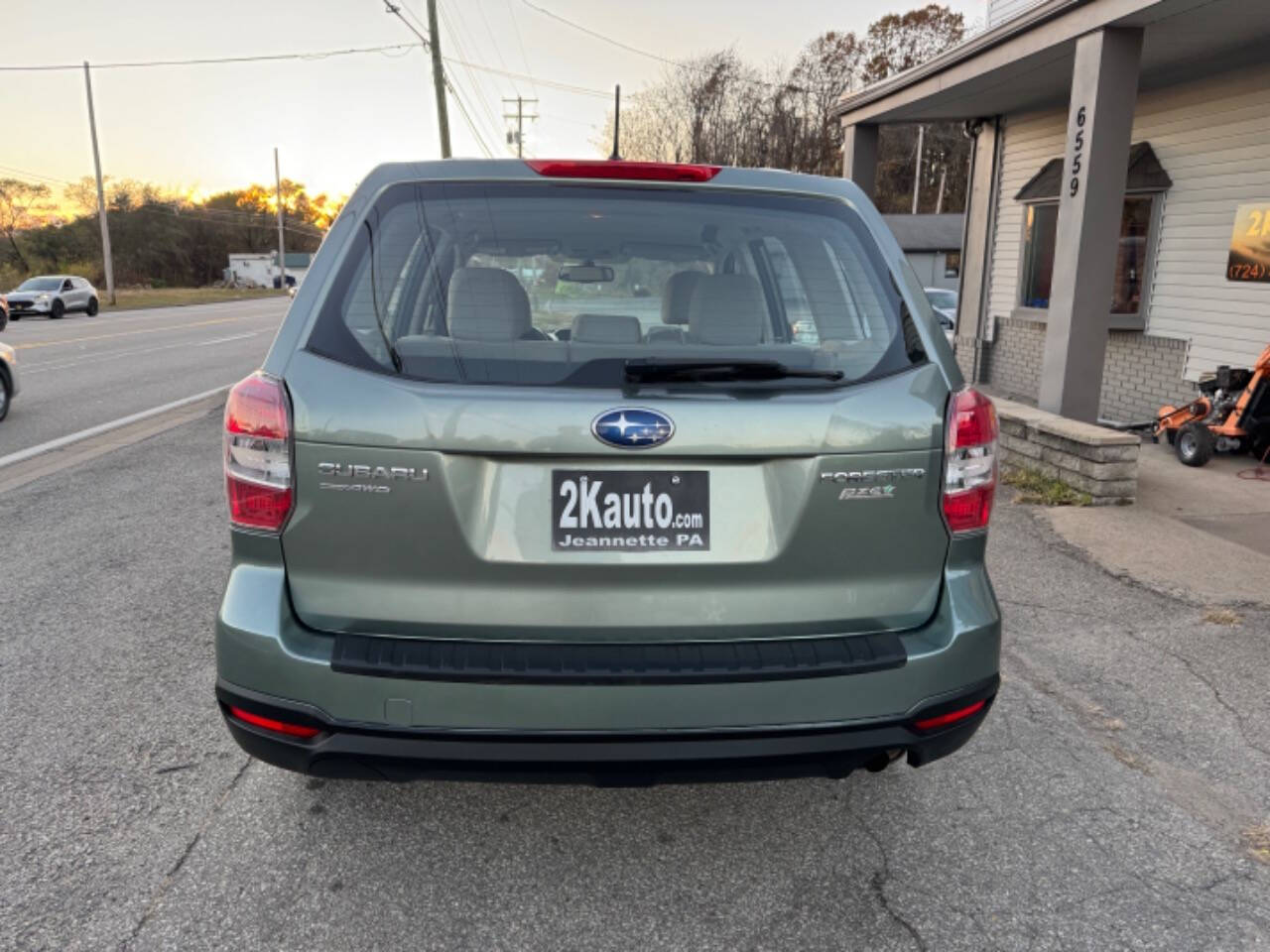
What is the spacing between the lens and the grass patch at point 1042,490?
6477mm

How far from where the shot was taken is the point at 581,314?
2484mm

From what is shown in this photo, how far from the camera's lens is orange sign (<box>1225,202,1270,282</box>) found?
830 centimetres

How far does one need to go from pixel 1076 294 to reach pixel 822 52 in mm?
56844

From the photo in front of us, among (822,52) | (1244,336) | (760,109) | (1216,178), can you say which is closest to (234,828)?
(1244,336)

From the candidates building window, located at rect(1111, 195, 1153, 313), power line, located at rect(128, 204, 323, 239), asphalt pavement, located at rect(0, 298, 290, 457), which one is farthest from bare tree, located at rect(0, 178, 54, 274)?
building window, located at rect(1111, 195, 1153, 313)

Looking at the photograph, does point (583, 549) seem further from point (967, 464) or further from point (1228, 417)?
point (1228, 417)

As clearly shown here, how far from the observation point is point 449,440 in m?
2.02

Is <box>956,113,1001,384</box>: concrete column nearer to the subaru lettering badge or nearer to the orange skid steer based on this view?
the orange skid steer

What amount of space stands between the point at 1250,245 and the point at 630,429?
28.8 ft

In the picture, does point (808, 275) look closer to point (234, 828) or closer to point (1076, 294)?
point (234, 828)

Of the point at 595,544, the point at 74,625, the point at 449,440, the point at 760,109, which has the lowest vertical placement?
the point at 74,625

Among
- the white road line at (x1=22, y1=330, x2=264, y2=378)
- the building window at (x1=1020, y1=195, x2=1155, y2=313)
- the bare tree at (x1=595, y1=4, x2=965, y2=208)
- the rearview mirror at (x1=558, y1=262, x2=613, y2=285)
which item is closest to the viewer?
the rearview mirror at (x1=558, y1=262, x2=613, y2=285)

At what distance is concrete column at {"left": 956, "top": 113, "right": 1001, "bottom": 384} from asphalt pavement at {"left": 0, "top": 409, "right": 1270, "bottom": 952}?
10054mm

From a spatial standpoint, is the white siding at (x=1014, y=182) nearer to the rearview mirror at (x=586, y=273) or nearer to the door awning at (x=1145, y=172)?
the door awning at (x=1145, y=172)
